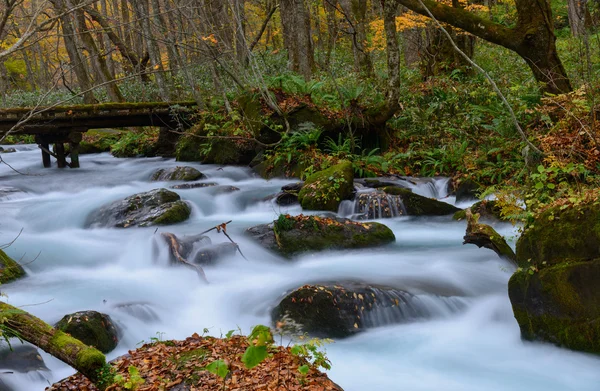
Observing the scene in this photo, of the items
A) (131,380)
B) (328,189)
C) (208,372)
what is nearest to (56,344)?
(131,380)

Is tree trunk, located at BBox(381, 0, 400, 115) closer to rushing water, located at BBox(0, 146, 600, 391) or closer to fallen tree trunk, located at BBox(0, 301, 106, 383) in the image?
rushing water, located at BBox(0, 146, 600, 391)

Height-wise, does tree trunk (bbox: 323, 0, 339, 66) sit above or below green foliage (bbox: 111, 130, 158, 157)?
above

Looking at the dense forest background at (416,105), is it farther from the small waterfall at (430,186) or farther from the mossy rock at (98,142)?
the mossy rock at (98,142)

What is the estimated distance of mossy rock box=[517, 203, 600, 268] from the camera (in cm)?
493

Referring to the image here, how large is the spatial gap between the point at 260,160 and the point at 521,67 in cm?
799

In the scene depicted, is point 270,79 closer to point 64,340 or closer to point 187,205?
point 187,205

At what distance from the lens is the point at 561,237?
16.7 ft

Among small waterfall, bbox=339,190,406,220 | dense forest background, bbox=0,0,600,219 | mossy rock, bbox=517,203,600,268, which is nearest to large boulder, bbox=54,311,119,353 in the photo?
mossy rock, bbox=517,203,600,268

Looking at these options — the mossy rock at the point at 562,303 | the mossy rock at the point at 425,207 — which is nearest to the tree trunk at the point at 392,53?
the mossy rock at the point at 425,207

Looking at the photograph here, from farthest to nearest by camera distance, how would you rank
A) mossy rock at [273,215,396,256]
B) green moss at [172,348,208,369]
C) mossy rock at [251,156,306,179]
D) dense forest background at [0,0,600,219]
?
mossy rock at [251,156,306,179]
dense forest background at [0,0,600,219]
mossy rock at [273,215,396,256]
green moss at [172,348,208,369]

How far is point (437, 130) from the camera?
13609 mm

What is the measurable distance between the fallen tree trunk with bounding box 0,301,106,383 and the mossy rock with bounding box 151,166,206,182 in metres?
9.57

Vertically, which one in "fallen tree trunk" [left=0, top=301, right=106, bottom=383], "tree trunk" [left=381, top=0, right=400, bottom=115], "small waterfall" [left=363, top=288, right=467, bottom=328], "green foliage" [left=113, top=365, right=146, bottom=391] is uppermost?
"tree trunk" [left=381, top=0, right=400, bottom=115]

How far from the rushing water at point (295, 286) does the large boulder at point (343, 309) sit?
5.3 inches
